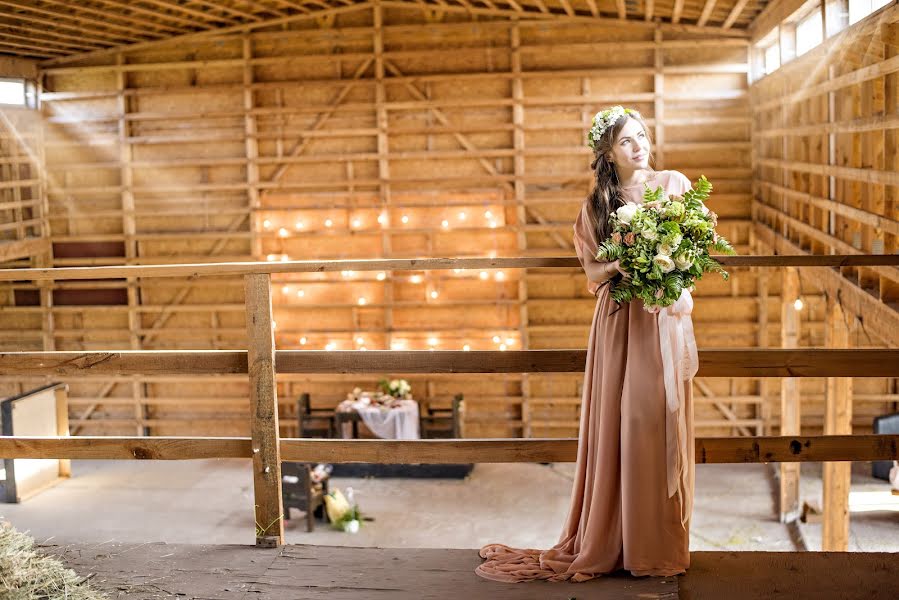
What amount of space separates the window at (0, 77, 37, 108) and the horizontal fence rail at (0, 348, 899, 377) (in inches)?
437

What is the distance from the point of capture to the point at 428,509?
10859 mm

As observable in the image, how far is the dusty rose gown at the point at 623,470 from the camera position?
3150mm

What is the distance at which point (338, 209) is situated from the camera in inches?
527

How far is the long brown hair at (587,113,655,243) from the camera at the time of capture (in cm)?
325

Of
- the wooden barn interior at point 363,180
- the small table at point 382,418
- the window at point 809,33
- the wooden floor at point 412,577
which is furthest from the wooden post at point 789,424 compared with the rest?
the wooden floor at point 412,577

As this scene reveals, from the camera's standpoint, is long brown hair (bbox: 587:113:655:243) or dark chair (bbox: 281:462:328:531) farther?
dark chair (bbox: 281:462:328:531)

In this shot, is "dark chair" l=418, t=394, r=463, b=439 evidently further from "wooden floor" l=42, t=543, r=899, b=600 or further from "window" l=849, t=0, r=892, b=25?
"wooden floor" l=42, t=543, r=899, b=600

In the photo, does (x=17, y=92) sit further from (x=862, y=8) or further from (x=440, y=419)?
(x=862, y=8)

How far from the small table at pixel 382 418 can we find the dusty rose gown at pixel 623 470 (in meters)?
8.86

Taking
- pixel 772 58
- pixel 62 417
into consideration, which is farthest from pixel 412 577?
pixel 62 417

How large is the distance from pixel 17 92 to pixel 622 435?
12860mm

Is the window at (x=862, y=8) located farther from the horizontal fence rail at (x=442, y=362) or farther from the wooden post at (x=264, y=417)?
the wooden post at (x=264, y=417)

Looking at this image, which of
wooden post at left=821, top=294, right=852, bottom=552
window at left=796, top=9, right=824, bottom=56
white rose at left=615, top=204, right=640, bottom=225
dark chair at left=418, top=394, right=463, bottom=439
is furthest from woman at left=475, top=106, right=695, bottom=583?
dark chair at left=418, top=394, right=463, bottom=439

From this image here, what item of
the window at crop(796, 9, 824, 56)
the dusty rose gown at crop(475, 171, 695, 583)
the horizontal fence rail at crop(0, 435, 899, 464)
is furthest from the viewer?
the window at crop(796, 9, 824, 56)
